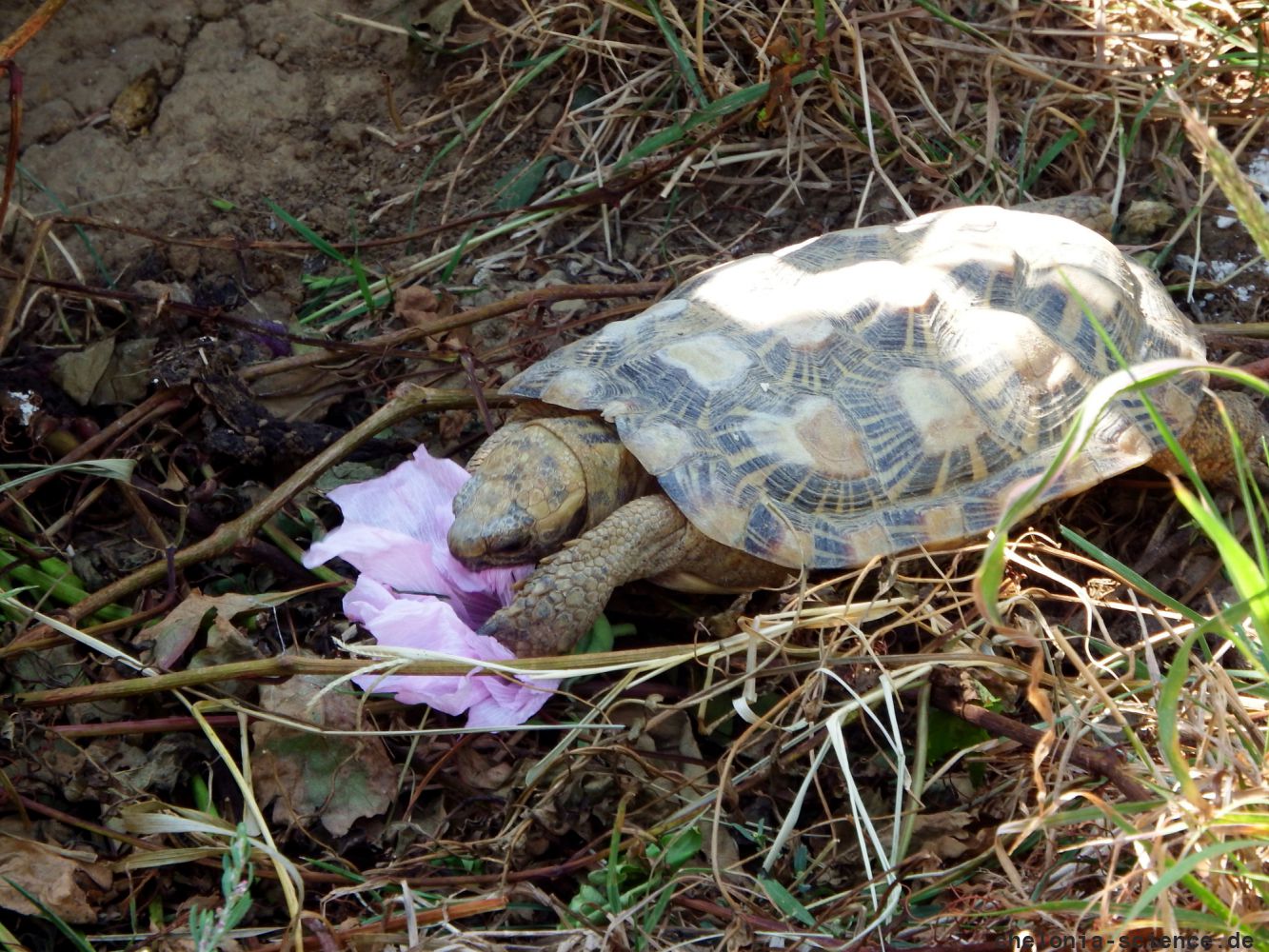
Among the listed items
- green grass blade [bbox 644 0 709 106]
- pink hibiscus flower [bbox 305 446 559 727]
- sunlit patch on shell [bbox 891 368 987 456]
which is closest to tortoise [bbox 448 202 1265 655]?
sunlit patch on shell [bbox 891 368 987 456]

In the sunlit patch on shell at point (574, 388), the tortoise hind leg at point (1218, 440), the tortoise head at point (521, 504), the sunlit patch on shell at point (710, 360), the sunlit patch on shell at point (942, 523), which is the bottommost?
the tortoise hind leg at point (1218, 440)

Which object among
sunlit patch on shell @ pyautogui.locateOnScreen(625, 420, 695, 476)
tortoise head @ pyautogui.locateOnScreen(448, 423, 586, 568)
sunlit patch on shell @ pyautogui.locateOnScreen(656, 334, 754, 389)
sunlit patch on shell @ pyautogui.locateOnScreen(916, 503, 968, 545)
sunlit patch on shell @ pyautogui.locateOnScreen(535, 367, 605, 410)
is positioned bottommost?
sunlit patch on shell @ pyautogui.locateOnScreen(916, 503, 968, 545)

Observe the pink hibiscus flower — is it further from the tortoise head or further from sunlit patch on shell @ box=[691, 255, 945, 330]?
sunlit patch on shell @ box=[691, 255, 945, 330]

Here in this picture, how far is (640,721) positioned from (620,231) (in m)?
2.03

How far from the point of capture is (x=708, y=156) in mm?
4023

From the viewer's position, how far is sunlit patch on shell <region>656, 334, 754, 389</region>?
2.82m

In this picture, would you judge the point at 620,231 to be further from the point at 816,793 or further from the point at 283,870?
the point at 283,870

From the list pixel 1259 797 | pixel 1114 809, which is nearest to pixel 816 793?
pixel 1114 809

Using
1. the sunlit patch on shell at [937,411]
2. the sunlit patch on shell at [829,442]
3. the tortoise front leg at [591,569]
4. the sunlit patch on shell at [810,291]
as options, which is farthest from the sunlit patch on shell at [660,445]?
the sunlit patch on shell at [937,411]

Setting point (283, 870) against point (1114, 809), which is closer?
point (1114, 809)

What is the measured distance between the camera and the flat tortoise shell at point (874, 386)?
273 cm

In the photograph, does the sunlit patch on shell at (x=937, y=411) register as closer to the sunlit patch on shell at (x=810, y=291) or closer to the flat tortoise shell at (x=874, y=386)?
the flat tortoise shell at (x=874, y=386)

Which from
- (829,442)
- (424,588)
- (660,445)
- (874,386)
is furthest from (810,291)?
(424,588)

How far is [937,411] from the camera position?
2820 millimetres
